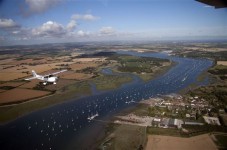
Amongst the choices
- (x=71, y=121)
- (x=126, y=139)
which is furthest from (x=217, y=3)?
(x=71, y=121)

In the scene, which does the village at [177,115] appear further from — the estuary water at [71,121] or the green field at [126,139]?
the estuary water at [71,121]

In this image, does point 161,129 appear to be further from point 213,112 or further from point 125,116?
point 213,112

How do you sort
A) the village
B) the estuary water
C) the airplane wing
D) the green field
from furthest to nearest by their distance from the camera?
the village < the estuary water < the green field < the airplane wing

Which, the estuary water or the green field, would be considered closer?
the green field

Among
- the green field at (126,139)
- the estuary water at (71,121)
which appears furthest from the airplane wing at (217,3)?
the estuary water at (71,121)

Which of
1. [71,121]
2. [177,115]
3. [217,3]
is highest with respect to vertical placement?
[217,3]

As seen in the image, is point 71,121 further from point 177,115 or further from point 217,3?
point 217,3

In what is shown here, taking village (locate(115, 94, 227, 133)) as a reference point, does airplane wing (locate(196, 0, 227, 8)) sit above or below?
above

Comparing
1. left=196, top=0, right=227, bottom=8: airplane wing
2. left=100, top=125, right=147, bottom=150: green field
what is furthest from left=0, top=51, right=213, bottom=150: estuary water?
left=196, top=0, right=227, bottom=8: airplane wing

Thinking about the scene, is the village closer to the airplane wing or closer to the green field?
the green field
